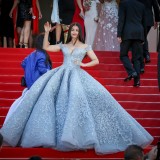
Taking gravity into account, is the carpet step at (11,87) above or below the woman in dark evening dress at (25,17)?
below

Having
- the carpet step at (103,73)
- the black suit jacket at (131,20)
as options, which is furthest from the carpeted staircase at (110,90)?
the black suit jacket at (131,20)

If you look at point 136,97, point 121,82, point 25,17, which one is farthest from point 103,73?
point 25,17

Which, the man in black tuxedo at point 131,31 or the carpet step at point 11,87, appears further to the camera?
the man in black tuxedo at point 131,31

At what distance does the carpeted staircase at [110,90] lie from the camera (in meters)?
8.25

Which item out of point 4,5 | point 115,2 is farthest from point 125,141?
point 4,5

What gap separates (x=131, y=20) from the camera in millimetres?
11594

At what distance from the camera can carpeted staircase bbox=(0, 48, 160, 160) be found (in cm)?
825

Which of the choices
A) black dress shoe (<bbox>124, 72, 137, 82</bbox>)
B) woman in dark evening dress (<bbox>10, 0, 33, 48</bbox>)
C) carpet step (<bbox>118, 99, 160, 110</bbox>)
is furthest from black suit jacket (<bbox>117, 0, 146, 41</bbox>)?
woman in dark evening dress (<bbox>10, 0, 33, 48</bbox>)

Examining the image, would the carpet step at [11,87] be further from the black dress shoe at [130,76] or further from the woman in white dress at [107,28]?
the woman in white dress at [107,28]

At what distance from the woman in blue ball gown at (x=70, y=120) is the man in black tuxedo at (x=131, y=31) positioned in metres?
2.83

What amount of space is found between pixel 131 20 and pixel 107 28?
8.56 feet

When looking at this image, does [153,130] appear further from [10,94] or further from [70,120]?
[10,94]

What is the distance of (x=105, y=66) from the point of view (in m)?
12.1

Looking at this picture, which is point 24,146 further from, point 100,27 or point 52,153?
point 100,27
